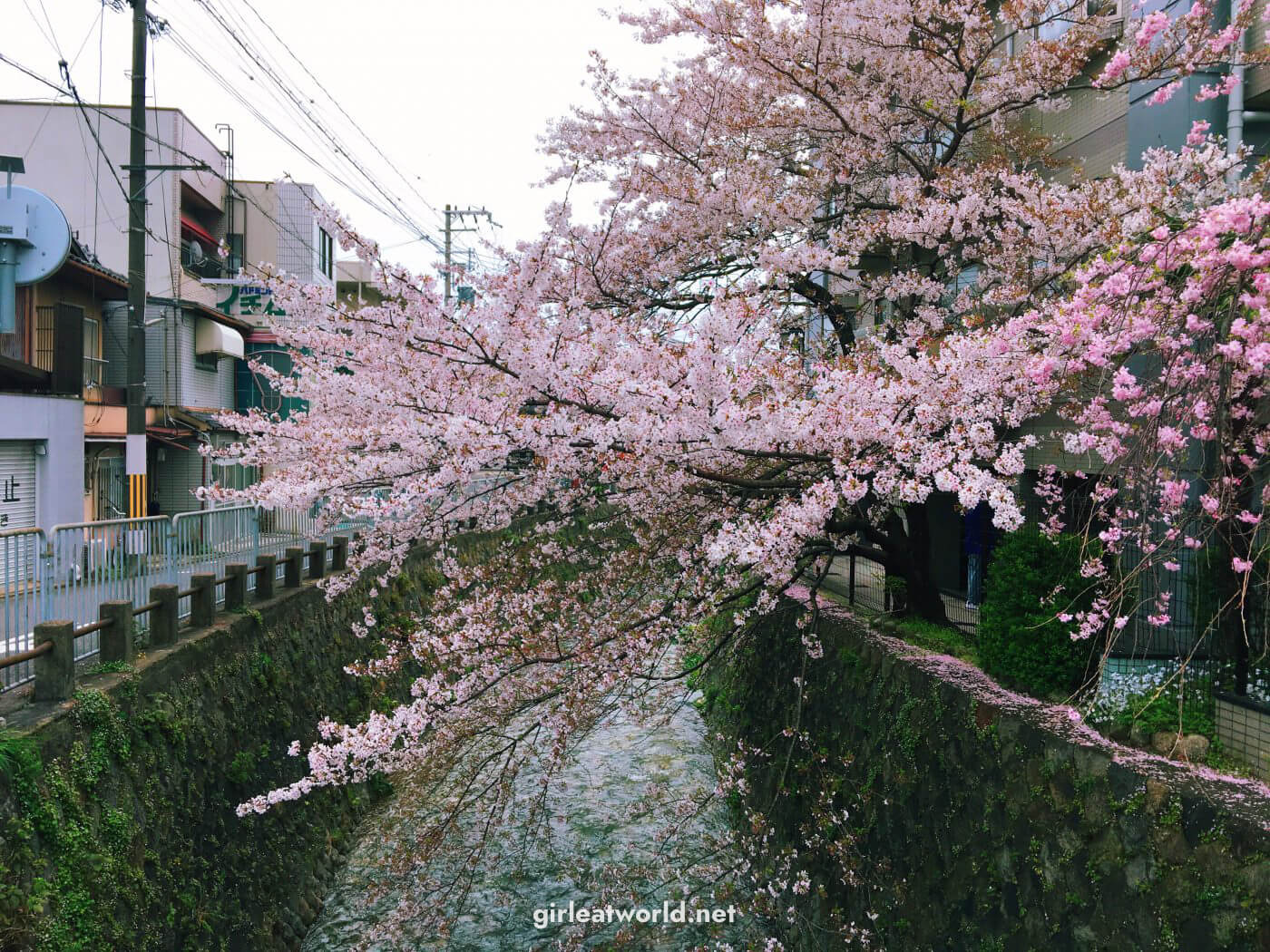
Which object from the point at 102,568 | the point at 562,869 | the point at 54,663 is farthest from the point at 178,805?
the point at 562,869

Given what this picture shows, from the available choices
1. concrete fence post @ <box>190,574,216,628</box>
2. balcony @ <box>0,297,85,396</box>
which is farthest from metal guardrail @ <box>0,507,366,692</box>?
balcony @ <box>0,297,85,396</box>

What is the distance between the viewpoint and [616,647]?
8.38 m

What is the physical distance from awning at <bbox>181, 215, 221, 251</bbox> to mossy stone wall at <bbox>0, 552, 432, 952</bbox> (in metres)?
16.7

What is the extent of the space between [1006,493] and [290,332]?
298 inches

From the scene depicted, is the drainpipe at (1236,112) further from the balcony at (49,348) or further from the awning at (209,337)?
the awning at (209,337)

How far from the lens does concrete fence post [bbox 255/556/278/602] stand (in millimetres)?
12453

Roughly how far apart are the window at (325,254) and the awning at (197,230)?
4233 millimetres

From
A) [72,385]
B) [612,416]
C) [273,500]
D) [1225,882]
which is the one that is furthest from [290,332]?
[72,385]

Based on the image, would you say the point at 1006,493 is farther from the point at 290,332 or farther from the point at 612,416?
the point at 290,332

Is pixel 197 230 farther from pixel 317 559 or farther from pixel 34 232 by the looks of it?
pixel 317 559

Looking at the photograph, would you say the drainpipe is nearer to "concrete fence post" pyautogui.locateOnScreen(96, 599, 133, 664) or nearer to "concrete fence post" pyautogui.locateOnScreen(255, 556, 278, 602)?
"concrete fence post" pyautogui.locateOnScreen(96, 599, 133, 664)

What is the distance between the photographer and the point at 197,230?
25.3 meters

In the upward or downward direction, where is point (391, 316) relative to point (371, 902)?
upward

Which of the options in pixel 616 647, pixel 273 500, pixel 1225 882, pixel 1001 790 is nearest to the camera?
pixel 1225 882
